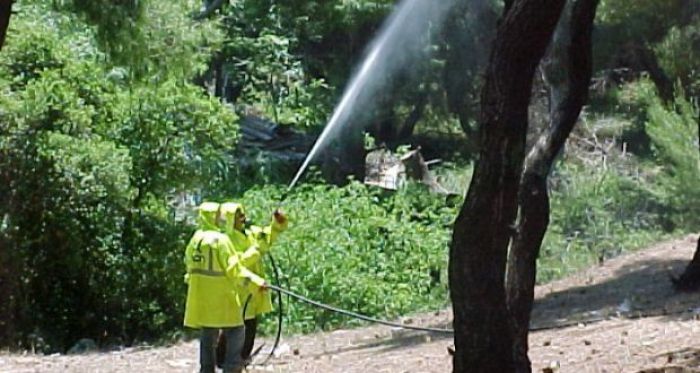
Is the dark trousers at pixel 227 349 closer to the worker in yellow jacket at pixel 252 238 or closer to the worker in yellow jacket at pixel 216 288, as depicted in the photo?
the worker in yellow jacket at pixel 216 288

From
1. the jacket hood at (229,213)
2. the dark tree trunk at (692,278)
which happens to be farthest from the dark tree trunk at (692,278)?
the jacket hood at (229,213)

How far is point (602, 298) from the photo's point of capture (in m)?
13.8

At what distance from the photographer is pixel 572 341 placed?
34.9 feet

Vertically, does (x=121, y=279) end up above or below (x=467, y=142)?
below

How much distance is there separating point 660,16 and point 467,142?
427 inches

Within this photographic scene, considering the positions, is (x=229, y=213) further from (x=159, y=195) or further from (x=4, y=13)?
(x=159, y=195)

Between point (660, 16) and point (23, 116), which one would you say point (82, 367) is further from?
point (660, 16)

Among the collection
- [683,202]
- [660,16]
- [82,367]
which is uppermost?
[660,16]

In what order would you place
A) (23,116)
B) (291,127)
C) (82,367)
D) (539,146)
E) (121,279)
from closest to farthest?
(539,146), (82,367), (23,116), (121,279), (291,127)

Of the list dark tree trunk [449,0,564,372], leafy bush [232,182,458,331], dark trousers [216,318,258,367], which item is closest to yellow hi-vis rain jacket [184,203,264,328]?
dark trousers [216,318,258,367]

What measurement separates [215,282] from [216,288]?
0.04 m

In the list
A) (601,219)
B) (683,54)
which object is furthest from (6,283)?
(683,54)

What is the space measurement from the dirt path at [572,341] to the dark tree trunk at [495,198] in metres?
1.77

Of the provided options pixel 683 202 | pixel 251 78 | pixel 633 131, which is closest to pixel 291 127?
pixel 251 78
